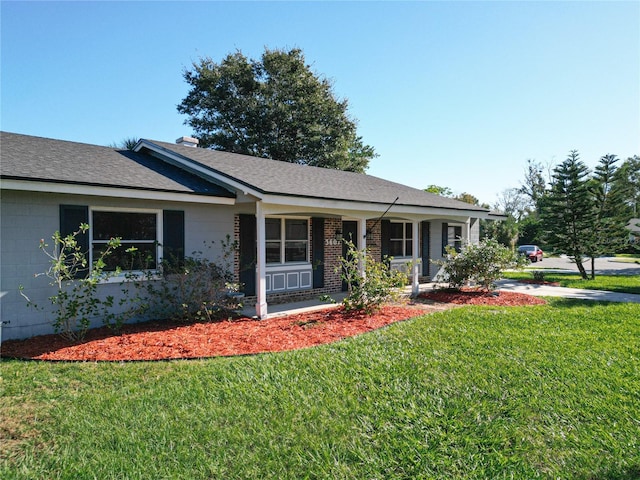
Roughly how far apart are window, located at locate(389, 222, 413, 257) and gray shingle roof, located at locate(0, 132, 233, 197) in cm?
743

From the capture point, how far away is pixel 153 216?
8672 mm

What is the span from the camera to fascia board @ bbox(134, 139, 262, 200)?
27.9 feet

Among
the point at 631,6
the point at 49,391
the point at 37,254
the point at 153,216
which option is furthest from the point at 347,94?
the point at 49,391

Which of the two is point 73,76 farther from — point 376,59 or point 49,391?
point 49,391

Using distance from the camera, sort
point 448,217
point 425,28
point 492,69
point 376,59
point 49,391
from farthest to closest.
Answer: point 448,217, point 376,59, point 492,69, point 425,28, point 49,391

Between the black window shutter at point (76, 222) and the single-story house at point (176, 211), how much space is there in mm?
19

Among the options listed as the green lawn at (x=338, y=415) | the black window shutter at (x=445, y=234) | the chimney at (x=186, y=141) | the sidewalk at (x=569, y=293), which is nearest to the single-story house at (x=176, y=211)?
the chimney at (x=186, y=141)

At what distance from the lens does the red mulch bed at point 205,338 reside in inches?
240

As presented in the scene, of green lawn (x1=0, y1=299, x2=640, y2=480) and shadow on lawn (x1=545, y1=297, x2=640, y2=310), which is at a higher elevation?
shadow on lawn (x1=545, y1=297, x2=640, y2=310)

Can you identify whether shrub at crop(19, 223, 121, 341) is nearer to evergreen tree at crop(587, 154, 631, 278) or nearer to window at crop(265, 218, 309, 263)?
window at crop(265, 218, 309, 263)

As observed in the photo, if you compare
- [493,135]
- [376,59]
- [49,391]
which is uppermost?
[376,59]

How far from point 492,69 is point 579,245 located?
987cm

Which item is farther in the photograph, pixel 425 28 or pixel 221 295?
pixel 425 28

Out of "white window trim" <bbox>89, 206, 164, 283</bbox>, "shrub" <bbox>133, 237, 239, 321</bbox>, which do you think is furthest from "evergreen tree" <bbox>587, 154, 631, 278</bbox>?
"white window trim" <bbox>89, 206, 164, 283</bbox>
